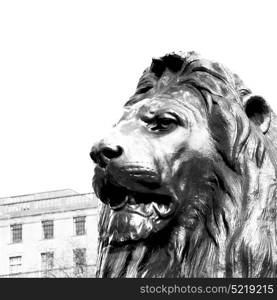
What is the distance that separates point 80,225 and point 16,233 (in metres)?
4.74

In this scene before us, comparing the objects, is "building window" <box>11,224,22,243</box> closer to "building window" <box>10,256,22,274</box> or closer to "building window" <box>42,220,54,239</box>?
"building window" <box>10,256,22,274</box>

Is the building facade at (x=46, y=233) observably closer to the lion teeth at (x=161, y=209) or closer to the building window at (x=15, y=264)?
the building window at (x=15, y=264)

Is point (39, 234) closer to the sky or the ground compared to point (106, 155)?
closer to the ground

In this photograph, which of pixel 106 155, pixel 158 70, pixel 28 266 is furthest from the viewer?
pixel 28 266

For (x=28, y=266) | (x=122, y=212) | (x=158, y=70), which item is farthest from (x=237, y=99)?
(x=28, y=266)

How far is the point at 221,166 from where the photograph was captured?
5.42m

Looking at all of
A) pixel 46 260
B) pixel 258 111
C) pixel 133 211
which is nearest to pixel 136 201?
pixel 133 211

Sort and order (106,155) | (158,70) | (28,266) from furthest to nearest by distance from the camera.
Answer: (28,266) < (158,70) < (106,155)

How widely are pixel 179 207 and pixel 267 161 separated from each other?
521 mm

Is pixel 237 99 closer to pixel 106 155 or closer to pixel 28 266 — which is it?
pixel 106 155

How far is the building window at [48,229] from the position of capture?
6412 cm

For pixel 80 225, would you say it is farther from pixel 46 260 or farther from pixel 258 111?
pixel 258 111

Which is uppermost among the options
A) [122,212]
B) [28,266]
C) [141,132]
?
[141,132]

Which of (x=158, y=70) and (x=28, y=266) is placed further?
(x=28, y=266)
